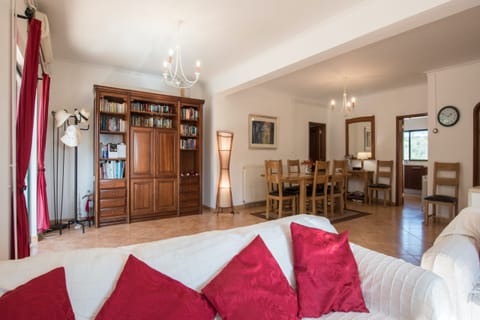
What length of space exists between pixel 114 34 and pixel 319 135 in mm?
5668

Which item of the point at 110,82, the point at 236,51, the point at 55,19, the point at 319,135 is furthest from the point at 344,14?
the point at 319,135

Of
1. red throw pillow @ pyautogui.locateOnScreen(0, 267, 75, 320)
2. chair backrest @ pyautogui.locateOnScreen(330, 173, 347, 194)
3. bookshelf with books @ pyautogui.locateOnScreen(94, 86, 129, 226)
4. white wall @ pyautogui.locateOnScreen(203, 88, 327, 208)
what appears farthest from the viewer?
white wall @ pyautogui.locateOnScreen(203, 88, 327, 208)

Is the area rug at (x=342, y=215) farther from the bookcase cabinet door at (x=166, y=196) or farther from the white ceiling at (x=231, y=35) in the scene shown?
the white ceiling at (x=231, y=35)

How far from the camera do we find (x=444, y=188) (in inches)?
179

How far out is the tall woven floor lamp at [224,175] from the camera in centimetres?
520

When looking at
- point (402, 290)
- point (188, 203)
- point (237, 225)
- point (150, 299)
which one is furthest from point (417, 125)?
point (150, 299)

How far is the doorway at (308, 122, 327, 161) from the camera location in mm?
7328

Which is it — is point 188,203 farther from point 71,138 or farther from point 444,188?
point 444,188

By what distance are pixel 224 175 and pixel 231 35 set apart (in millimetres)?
2688

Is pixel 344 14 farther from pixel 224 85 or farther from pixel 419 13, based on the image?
A: pixel 224 85

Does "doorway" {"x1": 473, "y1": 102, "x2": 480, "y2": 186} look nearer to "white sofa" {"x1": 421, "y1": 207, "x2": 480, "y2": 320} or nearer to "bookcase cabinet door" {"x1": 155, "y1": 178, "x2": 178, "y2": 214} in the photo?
→ "white sofa" {"x1": 421, "y1": 207, "x2": 480, "y2": 320}

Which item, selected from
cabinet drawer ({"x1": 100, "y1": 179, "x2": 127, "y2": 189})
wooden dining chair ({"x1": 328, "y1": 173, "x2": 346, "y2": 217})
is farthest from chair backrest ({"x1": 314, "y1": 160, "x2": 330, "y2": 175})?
cabinet drawer ({"x1": 100, "y1": 179, "x2": 127, "y2": 189})

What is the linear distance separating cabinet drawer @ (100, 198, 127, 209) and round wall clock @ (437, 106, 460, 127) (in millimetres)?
5501

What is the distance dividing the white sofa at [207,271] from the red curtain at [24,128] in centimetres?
110
